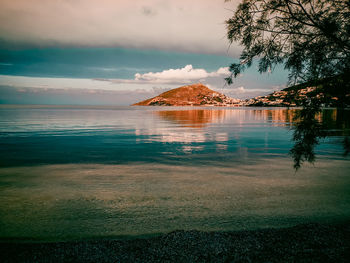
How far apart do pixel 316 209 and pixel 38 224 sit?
37.7 feet

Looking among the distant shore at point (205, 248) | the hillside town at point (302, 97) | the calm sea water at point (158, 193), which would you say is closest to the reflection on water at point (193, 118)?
the calm sea water at point (158, 193)

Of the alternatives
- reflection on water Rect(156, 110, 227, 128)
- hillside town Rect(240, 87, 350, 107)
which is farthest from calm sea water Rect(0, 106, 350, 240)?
reflection on water Rect(156, 110, 227, 128)

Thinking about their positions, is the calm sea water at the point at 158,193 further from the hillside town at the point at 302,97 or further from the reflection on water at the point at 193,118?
the reflection on water at the point at 193,118

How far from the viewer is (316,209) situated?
34.1 ft

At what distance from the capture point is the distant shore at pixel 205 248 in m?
6.52

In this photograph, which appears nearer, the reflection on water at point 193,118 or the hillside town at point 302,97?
the hillside town at point 302,97

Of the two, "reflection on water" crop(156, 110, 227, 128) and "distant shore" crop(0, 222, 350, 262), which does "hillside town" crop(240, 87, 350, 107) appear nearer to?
"distant shore" crop(0, 222, 350, 262)

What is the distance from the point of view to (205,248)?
696 cm

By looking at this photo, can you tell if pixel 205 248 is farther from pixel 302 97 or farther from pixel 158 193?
pixel 302 97

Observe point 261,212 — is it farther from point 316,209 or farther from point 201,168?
point 201,168

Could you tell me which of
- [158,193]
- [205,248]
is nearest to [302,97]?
[205,248]

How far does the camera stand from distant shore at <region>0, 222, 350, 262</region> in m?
6.52

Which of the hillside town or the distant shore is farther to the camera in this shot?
the hillside town

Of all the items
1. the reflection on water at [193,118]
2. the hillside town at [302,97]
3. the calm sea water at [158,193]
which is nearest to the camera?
the calm sea water at [158,193]
